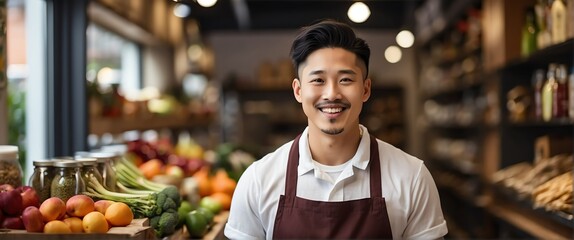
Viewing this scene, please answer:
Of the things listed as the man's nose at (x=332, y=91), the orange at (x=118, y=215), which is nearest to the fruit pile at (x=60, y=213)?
the orange at (x=118, y=215)

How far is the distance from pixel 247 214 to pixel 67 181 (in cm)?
62

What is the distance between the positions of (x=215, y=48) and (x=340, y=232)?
29.5ft

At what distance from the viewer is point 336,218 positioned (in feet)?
7.65

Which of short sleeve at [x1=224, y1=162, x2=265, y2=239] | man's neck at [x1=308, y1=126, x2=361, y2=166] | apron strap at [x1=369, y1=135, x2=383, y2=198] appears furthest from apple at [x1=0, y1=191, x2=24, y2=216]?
apron strap at [x1=369, y1=135, x2=383, y2=198]

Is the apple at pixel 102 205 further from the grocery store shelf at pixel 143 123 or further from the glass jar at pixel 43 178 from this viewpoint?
the grocery store shelf at pixel 143 123

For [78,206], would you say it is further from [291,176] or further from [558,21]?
[558,21]

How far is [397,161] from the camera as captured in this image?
2.45m

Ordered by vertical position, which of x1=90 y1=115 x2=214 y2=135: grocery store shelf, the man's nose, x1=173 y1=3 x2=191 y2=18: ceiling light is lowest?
x1=90 y1=115 x2=214 y2=135: grocery store shelf

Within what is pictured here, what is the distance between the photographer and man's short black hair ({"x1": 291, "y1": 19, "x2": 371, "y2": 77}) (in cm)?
231

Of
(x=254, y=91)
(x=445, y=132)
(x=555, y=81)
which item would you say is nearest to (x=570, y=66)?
(x=555, y=81)

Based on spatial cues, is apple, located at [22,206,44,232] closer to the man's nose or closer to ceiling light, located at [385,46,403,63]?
the man's nose

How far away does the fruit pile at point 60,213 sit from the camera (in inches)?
91.9

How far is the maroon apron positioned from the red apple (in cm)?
81

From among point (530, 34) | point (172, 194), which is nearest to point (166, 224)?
point (172, 194)
